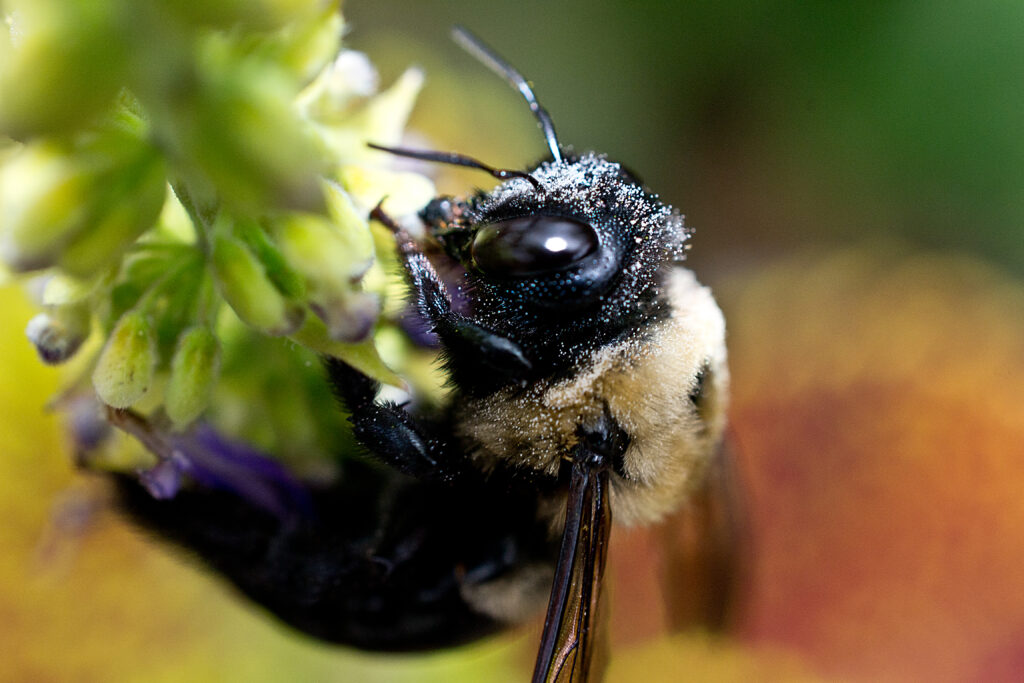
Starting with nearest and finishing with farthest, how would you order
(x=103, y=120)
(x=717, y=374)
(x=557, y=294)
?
(x=103, y=120), (x=557, y=294), (x=717, y=374)

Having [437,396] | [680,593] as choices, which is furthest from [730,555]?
[437,396]

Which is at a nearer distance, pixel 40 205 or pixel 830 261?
pixel 40 205

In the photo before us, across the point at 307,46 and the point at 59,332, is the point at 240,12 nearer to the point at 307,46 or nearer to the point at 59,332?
the point at 307,46

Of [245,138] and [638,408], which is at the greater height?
[638,408]

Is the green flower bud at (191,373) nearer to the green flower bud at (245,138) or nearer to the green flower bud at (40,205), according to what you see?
the green flower bud at (40,205)

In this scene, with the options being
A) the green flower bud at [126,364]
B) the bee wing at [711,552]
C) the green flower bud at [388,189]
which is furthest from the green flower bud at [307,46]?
the bee wing at [711,552]

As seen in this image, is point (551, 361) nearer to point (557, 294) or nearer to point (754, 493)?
point (557, 294)

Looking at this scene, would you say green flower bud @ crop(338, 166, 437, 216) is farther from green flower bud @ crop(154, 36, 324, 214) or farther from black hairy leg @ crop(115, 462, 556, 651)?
green flower bud @ crop(154, 36, 324, 214)

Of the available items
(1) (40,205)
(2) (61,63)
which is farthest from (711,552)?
(2) (61,63)
